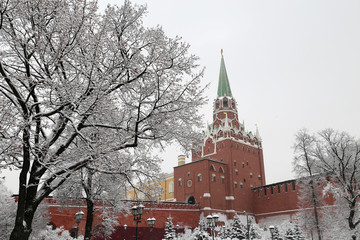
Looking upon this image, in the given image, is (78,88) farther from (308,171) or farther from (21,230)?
(308,171)

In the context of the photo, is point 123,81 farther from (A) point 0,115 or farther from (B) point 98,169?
(A) point 0,115

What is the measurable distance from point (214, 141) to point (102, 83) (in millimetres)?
41017

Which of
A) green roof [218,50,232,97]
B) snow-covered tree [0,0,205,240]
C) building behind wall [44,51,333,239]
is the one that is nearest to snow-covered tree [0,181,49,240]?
snow-covered tree [0,0,205,240]

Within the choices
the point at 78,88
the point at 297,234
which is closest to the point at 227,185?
the point at 297,234

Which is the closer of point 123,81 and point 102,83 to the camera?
point 102,83

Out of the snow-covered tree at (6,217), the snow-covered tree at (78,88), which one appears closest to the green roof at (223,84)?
the snow-covered tree at (6,217)

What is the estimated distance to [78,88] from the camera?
836 centimetres

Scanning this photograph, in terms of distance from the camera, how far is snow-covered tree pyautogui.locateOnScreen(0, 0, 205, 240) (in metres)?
7.80

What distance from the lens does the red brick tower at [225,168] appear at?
137 feet

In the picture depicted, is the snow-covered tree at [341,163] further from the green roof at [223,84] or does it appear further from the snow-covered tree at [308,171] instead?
the green roof at [223,84]

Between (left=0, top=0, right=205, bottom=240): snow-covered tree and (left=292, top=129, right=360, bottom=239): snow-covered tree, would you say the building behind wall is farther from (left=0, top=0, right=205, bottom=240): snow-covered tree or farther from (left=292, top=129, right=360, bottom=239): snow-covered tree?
(left=0, top=0, right=205, bottom=240): snow-covered tree

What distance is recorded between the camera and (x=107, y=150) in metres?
8.22

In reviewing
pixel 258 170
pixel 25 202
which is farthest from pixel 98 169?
pixel 258 170

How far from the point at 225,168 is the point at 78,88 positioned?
3860 centimetres
